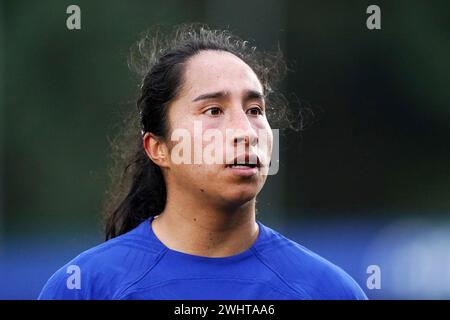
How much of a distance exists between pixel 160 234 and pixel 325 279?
0.48 m

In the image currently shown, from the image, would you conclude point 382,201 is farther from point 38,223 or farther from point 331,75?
point 38,223

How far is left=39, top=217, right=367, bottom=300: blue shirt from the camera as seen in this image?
218cm

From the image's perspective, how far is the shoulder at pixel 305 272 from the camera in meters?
2.22

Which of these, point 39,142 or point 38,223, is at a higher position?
point 39,142

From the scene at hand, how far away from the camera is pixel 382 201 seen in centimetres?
600

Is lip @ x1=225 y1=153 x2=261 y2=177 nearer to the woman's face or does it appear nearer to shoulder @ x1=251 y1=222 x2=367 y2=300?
the woman's face

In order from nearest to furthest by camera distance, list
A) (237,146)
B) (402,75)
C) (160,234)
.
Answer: (237,146), (160,234), (402,75)

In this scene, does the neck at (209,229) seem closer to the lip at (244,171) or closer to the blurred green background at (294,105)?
the lip at (244,171)

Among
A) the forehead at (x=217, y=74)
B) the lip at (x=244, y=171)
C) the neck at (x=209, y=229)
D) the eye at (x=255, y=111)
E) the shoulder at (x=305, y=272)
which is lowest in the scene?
the shoulder at (x=305, y=272)

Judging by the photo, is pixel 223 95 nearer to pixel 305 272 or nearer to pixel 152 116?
pixel 152 116

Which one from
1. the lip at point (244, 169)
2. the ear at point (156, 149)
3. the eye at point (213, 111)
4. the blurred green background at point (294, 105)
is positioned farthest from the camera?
the blurred green background at point (294, 105)

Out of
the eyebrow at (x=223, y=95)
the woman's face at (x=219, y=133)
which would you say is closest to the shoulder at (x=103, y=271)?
the woman's face at (x=219, y=133)
